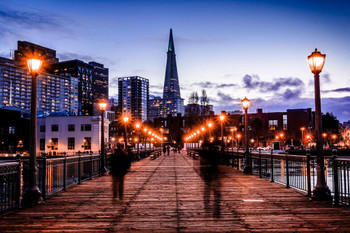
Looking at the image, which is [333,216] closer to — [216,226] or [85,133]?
[216,226]

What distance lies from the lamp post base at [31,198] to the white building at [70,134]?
66.9m

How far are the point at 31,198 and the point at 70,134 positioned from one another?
232 ft

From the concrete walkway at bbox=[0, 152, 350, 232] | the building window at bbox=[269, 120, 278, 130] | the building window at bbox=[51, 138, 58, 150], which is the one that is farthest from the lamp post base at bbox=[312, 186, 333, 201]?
the building window at bbox=[269, 120, 278, 130]

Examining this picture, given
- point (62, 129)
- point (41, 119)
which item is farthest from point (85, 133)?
point (41, 119)

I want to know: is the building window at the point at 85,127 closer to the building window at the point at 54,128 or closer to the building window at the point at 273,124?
the building window at the point at 54,128

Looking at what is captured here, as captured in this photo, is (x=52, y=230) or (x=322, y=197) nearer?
(x=52, y=230)

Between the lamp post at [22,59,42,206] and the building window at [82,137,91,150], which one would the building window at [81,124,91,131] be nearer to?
the building window at [82,137,91,150]

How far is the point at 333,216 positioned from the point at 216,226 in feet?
9.39

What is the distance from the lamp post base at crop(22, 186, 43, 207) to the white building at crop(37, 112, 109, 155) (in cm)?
6689

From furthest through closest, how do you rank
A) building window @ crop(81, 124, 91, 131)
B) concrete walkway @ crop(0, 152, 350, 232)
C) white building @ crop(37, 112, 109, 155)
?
building window @ crop(81, 124, 91, 131) < white building @ crop(37, 112, 109, 155) < concrete walkway @ crop(0, 152, 350, 232)

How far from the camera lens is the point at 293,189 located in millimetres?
11602

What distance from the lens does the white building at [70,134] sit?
246 feet

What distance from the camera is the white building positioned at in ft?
246

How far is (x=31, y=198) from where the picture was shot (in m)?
8.91
